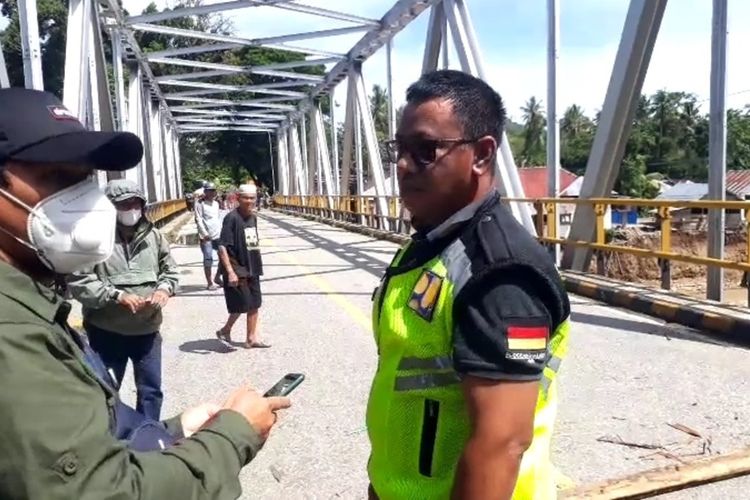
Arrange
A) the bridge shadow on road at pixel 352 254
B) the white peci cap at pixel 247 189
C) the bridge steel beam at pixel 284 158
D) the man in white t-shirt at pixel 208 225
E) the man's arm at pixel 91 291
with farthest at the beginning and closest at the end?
the bridge steel beam at pixel 284 158 → the bridge shadow on road at pixel 352 254 → the man in white t-shirt at pixel 208 225 → the white peci cap at pixel 247 189 → the man's arm at pixel 91 291

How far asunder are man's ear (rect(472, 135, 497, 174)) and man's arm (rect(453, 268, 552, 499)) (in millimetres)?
325

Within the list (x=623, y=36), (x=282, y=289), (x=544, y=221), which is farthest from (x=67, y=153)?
(x=544, y=221)

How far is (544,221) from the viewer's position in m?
10.8

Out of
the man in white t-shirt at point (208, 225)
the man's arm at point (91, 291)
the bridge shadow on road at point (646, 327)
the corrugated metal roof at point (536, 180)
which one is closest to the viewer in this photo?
the man's arm at point (91, 291)

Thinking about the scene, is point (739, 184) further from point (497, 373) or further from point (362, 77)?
point (497, 373)

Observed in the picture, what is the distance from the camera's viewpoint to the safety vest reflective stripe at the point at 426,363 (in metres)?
1.49

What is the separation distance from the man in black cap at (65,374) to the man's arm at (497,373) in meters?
0.46

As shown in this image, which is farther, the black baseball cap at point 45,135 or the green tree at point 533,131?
the green tree at point 533,131

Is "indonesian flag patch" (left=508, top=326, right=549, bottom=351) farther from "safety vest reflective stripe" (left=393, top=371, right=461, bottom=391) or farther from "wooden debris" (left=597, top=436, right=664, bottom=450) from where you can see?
"wooden debris" (left=597, top=436, right=664, bottom=450)

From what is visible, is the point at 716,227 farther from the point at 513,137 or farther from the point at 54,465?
the point at 513,137

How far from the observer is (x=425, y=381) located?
4.99ft

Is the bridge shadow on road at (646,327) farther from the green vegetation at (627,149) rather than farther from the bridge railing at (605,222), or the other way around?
the green vegetation at (627,149)

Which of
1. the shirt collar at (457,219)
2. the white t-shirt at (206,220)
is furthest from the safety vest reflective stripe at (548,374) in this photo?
the white t-shirt at (206,220)

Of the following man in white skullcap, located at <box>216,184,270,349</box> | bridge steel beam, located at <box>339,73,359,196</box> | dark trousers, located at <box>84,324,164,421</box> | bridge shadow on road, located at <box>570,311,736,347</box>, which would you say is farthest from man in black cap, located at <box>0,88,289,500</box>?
bridge steel beam, located at <box>339,73,359,196</box>
